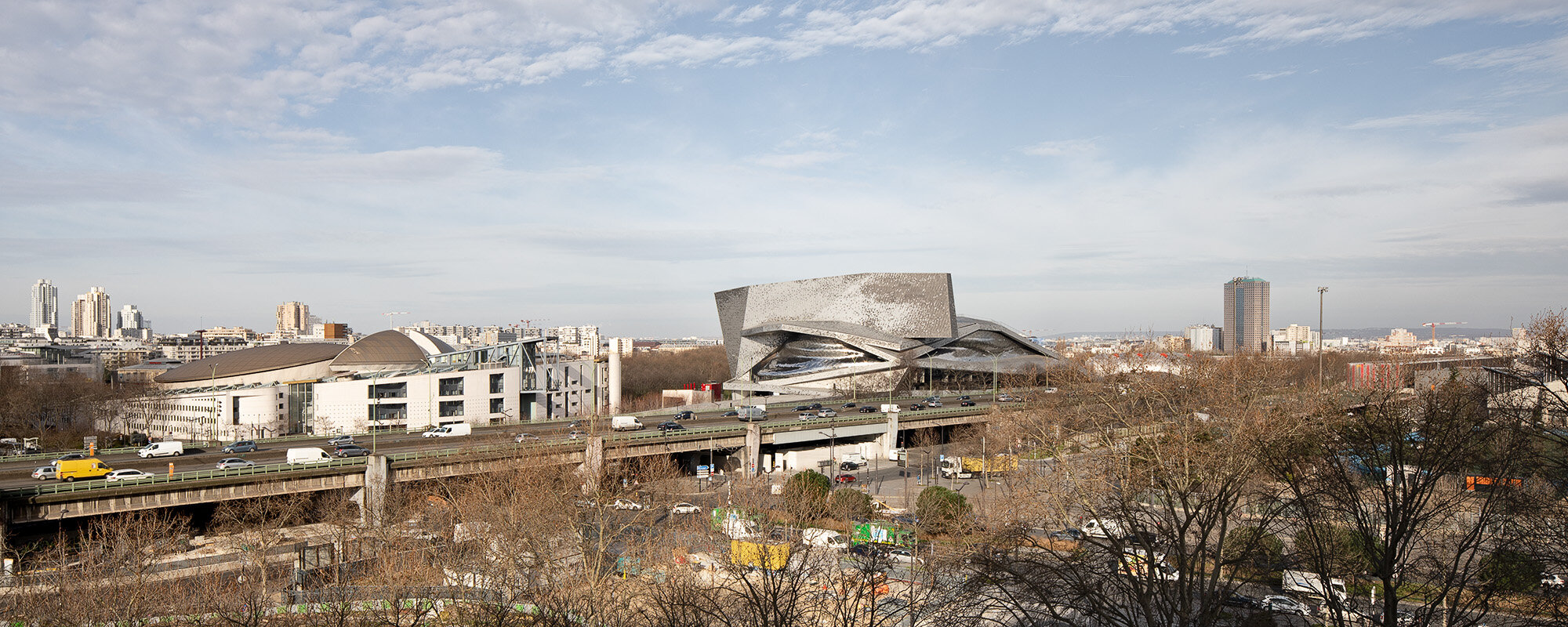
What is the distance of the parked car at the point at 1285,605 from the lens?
16.8m

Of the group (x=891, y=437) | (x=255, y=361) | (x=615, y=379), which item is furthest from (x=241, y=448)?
(x=255, y=361)

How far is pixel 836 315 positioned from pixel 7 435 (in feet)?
158

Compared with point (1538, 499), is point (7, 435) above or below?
below

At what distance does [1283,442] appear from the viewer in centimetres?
1917

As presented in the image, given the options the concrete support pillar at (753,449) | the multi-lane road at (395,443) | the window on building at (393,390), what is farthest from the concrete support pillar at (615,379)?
the concrete support pillar at (753,449)

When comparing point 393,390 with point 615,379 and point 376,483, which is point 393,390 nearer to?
point 615,379

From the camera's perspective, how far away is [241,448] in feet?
112

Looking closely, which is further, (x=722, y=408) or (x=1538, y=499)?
(x=722, y=408)

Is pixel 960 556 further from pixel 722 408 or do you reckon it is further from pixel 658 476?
pixel 722 408

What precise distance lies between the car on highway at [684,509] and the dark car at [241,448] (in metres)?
18.1

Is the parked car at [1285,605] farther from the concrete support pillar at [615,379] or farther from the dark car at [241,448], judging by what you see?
the concrete support pillar at [615,379]

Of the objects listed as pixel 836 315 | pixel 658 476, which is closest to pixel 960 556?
pixel 658 476

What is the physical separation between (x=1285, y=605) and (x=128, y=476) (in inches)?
1149

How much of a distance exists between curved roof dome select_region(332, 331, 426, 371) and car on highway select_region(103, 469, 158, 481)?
123 ft
